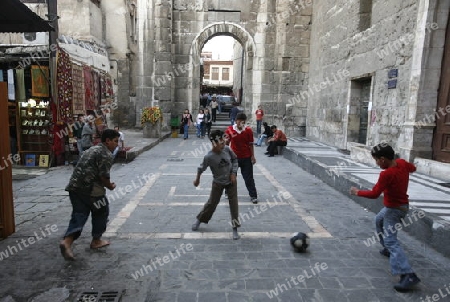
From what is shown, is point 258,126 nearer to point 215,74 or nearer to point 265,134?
point 265,134

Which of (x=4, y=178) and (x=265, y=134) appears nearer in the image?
(x=4, y=178)

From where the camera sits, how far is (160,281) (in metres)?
3.37

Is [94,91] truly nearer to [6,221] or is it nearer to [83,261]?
[6,221]

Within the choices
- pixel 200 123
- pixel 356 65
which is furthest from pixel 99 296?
pixel 200 123

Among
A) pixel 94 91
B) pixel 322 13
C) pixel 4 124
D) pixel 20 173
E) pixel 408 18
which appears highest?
pixel 322 13

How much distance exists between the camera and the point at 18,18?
462cm

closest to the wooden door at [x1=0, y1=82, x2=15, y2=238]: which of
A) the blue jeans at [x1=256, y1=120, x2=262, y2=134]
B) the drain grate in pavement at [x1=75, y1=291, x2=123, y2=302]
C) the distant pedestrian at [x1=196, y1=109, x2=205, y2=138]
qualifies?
the drain grate in pavement at [x1=75, y1=291, x2=123, y2=302]

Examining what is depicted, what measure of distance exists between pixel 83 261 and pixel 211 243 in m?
1.58

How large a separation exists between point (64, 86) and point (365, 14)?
10.0 meters

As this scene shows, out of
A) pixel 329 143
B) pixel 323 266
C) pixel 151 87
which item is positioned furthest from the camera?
pixel 151 87

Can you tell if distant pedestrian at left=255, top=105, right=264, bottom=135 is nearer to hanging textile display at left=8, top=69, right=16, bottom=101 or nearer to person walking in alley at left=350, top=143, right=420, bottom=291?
hanging textile display at left=8, top=69, right=16, bottom=101

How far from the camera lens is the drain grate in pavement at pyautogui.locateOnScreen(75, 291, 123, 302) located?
302cm

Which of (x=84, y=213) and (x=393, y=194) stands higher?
(x=393, y=194)

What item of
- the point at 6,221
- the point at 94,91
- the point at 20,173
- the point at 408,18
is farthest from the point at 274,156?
Answer: the point at 6,221
